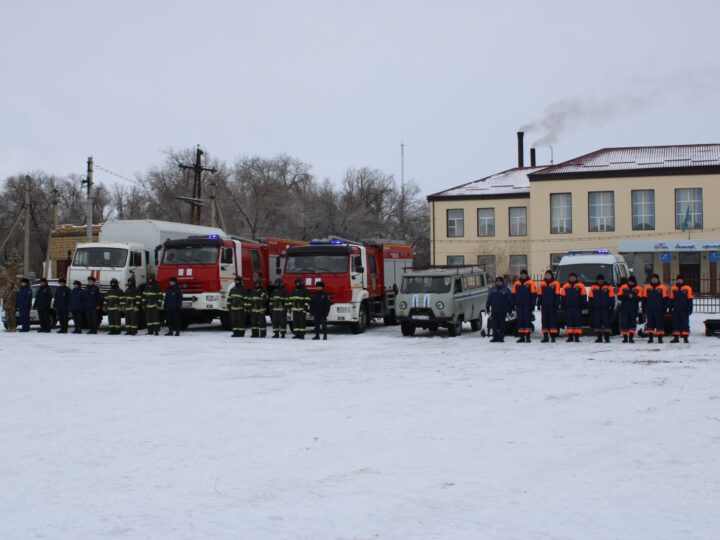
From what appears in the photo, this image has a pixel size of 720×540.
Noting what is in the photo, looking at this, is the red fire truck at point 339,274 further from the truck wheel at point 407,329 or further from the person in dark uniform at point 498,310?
the person in dark uniform at point 498,310

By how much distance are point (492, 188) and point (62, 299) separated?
3861cm

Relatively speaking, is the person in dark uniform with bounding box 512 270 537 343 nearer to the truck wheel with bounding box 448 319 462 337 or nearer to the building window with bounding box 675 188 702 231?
the truck wheel with bounding box 448 319 462 337

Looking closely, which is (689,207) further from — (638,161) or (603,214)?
(603,214)

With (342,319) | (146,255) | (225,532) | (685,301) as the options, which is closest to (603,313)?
(685,301)

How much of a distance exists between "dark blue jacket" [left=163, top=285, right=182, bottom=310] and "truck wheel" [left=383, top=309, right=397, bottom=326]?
7.48 metres

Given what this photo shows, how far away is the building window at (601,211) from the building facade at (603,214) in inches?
2.5

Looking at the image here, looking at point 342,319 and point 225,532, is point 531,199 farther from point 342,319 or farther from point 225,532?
point 225,532

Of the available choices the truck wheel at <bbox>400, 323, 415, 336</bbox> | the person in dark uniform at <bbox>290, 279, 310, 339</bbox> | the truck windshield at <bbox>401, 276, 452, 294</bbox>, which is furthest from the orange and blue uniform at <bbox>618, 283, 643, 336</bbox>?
the person in dark uniform at <bbox>290, 279, 310, 339</bbox>

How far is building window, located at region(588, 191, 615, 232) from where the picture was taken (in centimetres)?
5184

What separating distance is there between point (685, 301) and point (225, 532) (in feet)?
A: 54.6

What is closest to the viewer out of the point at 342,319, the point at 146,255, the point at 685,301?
the point at 685,301

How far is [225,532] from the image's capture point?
587 centimetres

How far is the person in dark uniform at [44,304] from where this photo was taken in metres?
24.9

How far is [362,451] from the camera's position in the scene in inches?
329
